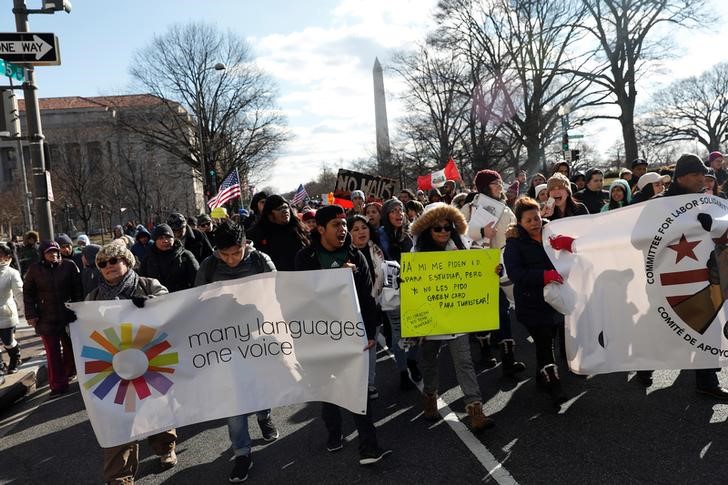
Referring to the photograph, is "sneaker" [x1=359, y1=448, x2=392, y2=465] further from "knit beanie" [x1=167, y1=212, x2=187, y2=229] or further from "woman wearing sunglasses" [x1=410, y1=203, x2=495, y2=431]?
"knit beanie" [x1=167, y1=212, x2=187, y2=229]

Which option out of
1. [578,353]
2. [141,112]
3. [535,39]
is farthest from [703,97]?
[578,353]

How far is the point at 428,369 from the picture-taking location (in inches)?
185

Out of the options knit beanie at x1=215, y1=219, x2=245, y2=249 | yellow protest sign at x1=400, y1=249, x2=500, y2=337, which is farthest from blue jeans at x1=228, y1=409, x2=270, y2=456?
yellow protest sign at x1=400, y1=249, x2=500, y2=337

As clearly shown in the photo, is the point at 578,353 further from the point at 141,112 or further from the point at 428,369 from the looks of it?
the point at 141,112

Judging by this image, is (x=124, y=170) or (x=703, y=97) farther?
(x=703, y=97)

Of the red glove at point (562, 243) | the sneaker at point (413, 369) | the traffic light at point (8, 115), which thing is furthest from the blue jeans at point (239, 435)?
the traffic light at point (8, 115)

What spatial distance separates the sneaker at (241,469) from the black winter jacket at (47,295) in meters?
3.78

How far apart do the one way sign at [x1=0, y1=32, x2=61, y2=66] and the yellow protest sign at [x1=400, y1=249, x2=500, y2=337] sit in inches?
246

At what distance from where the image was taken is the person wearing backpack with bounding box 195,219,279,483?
A: 406 cm

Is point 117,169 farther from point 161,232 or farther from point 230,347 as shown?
point 230,347

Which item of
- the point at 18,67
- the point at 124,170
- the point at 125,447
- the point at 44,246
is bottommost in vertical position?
the point at 125,447

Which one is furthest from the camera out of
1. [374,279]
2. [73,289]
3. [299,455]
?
[73,289]

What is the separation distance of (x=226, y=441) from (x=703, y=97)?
7060 cm

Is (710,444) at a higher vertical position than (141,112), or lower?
lower
